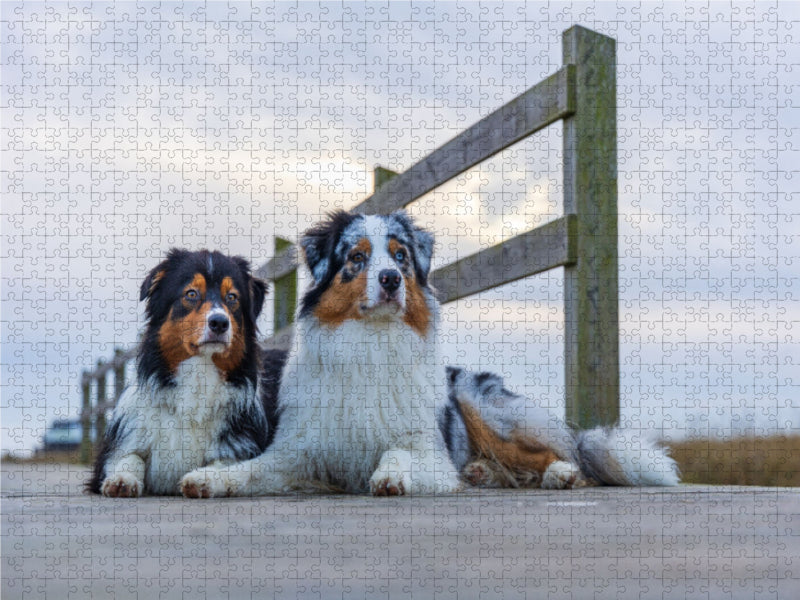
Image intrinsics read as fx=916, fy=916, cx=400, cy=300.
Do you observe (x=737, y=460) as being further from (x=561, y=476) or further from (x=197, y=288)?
(x=197, y=288)

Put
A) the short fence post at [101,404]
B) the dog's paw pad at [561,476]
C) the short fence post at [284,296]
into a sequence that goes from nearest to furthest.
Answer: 1. the dog's paw pad at [561,476]
2. the short fence post at [284,296]
3. the short fence post at [101,404]

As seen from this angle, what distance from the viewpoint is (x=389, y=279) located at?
3955mm

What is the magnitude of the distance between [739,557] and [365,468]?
220 centimetres

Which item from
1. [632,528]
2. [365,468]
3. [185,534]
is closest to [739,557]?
[632,528]

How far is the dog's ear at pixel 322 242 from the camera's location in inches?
166

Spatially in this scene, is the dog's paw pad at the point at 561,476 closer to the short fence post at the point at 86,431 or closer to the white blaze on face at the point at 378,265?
the white blaze on face at the point at 378,265

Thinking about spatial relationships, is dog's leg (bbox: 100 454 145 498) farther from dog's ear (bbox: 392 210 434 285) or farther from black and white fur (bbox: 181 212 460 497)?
dog's ear (bbox: 392 210 434 285)

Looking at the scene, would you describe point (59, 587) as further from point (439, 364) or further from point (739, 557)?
point (439, 364)

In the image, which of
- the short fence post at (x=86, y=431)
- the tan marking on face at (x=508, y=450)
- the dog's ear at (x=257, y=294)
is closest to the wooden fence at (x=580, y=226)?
the tan marking on face at (x=508, y=450)

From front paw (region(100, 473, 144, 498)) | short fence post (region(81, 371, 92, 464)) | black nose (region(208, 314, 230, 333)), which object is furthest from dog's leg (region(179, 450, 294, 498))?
short fence post (region(81, 371, 92, 464))

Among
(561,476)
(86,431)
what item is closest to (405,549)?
(561,476)

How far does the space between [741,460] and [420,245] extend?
69.1 inches

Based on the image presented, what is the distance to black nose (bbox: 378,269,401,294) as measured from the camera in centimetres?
394

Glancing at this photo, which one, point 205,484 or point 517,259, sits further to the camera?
point 517,259
